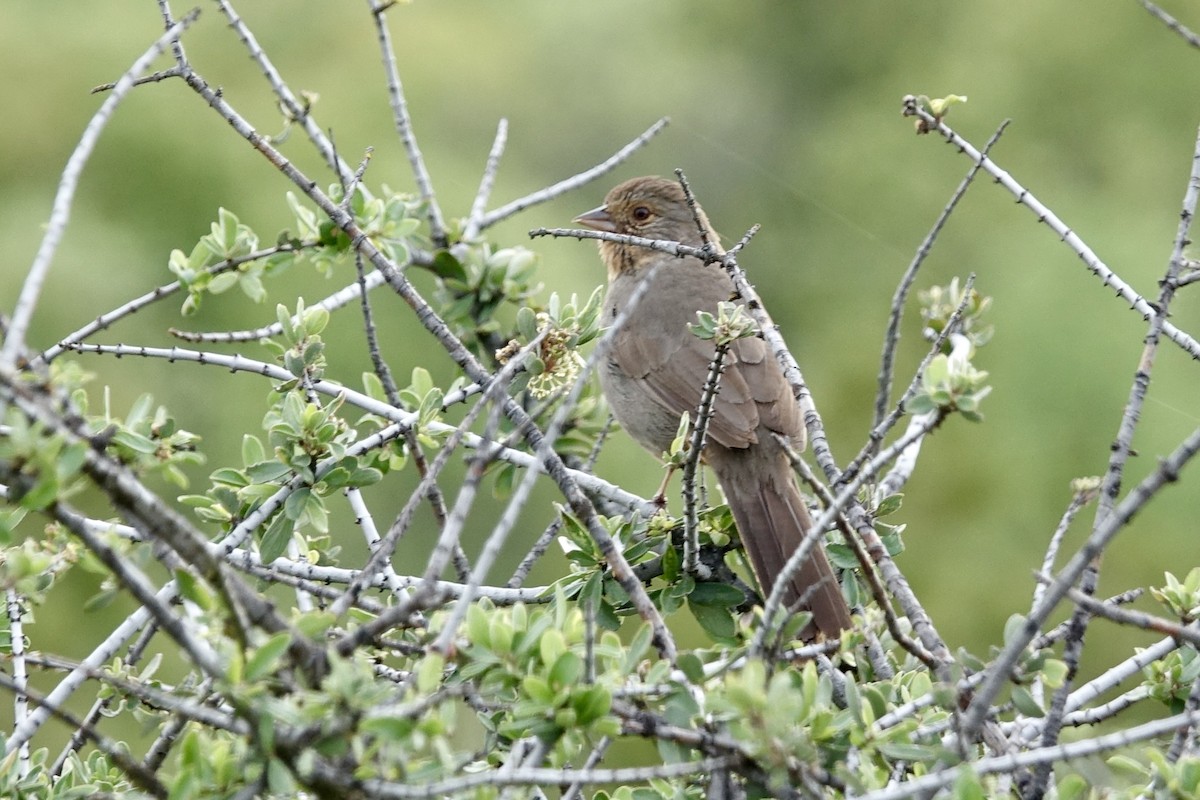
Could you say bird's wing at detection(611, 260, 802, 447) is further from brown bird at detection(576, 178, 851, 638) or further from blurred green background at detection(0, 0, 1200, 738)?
blurred green background at detection(0, 0, 1200, 738)

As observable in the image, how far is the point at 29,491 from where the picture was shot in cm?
176

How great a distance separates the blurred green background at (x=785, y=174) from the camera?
32.8 ft

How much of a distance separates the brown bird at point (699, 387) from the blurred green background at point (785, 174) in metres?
2.55

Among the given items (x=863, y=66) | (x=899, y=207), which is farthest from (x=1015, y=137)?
(x=863, y=66)

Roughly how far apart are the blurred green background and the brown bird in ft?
8.35

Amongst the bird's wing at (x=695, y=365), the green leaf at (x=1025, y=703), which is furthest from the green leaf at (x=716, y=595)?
the bird's wing at (x=695, y=365)

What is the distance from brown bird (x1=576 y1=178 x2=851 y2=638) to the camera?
13.1ft

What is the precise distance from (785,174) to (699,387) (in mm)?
13433

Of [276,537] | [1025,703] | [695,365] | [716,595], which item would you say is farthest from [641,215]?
[1025,703]

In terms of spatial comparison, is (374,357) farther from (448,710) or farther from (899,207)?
(899,207)

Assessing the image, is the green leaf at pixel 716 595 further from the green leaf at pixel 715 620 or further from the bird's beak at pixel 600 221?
the bird's beak at pixel 600 221

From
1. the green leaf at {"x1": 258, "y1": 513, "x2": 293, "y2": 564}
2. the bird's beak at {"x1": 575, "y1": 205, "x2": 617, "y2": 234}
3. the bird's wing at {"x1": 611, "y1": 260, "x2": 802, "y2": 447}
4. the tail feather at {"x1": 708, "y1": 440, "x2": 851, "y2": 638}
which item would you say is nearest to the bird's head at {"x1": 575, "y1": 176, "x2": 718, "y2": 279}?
the bird's beak at {"x1": 575, "y1": 205, "x2": 617, "y2": 234}

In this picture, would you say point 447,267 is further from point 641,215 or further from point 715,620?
point 641,215

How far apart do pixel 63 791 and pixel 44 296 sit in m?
7.56
